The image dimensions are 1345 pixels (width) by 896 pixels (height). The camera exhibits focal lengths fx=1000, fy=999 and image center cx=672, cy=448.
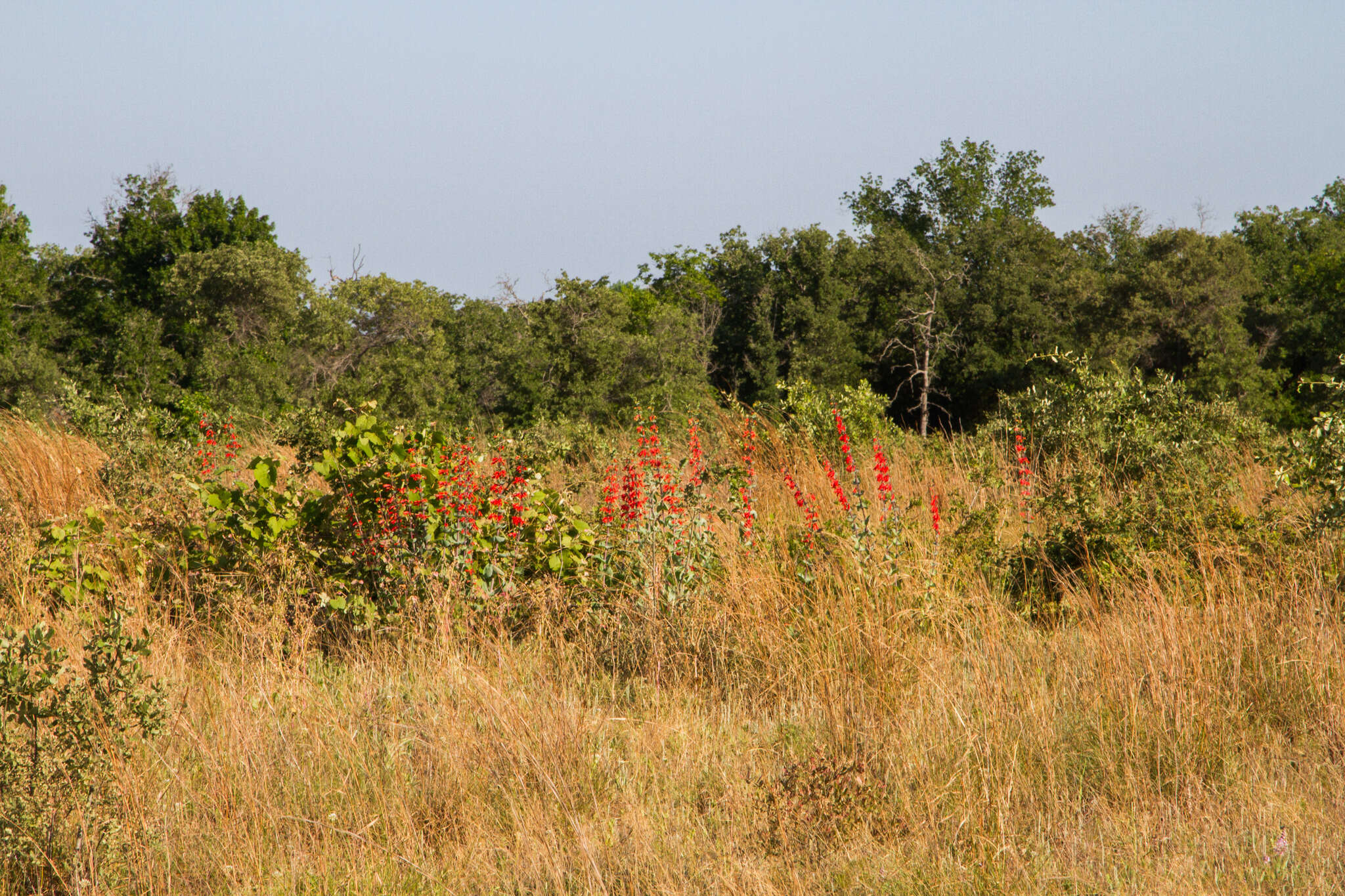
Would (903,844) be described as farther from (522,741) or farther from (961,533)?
(961,533)

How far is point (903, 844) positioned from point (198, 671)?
2663mm

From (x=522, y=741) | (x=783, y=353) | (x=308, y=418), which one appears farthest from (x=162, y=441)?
(x=783, y=353)

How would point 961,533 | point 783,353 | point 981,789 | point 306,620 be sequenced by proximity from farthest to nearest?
1. point 783,353
2. point 961,533
3. point 306,620
4. point 981,789

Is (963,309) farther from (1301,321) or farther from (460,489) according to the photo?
(460,489)

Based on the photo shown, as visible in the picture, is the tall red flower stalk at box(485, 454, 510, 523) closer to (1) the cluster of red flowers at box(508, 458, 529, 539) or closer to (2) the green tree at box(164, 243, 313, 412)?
(1) the cluster of red flowers at box(508, 458, 529, 539)

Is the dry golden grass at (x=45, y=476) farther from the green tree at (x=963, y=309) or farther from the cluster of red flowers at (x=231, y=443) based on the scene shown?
the green tree at (x=963, y=309)

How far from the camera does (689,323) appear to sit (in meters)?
23.8

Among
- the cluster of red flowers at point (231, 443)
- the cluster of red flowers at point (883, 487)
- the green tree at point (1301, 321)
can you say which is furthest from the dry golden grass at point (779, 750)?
the green tree at point (1301, 321)

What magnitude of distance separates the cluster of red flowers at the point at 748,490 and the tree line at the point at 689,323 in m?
13.1

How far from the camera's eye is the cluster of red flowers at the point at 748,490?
459 cm

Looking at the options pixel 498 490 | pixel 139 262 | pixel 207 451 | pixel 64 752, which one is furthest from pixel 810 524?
pixel 139 262

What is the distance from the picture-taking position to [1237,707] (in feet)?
9.91

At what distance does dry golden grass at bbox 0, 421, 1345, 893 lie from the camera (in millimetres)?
2354

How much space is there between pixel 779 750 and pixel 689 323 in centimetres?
2108
